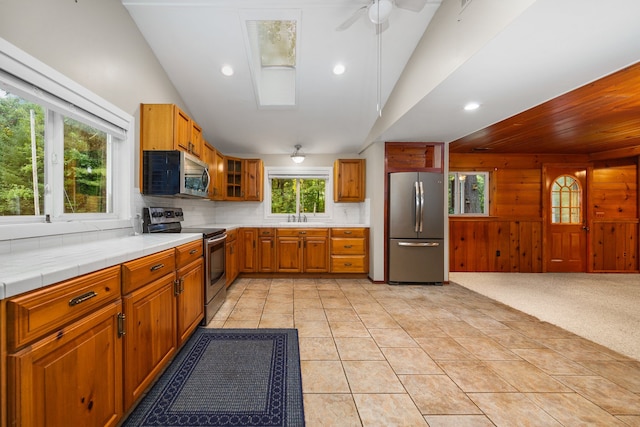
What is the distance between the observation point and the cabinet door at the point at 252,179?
471 centimetres

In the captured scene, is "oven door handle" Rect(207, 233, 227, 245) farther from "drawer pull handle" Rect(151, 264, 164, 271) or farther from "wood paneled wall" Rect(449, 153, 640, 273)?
"wood paneled wall" Rect(449, 153, 640, 273)

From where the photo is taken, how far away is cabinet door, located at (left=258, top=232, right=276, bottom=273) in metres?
4.39

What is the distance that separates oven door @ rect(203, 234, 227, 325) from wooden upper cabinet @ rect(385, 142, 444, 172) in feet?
8.72

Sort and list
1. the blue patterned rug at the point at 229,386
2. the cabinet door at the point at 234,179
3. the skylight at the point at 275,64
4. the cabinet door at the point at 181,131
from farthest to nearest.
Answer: the cabinet door at the point at 234,179, the skylight at the point at 275,64, the cabinet door at the point at 181,131, the blue patterned rug at the point at 229,386

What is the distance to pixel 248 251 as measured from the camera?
439 cm

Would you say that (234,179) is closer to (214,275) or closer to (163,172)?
(163,172)

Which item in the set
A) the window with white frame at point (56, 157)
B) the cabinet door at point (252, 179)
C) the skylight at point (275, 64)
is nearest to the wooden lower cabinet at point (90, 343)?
the window with white frame at point (56, 157)

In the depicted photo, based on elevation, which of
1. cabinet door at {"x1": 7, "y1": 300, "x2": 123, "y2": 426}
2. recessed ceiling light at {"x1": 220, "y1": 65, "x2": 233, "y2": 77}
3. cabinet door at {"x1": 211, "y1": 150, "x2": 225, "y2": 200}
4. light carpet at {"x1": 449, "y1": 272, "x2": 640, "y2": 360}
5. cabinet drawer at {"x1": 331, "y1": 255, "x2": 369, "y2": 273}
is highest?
recessed ceiling light at {"x1": 220, "y1": 65, "x2": 233, "y2": 77}

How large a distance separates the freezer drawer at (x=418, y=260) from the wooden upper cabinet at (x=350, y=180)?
1.09 m

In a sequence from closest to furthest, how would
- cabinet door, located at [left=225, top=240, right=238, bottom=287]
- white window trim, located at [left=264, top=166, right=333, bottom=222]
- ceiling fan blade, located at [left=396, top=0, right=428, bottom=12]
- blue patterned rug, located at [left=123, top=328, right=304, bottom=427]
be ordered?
1. blue patterned rug, located at [left=123, top=328, right=304, bottom=427]
2. ceiling fan blade, located at [left=396, top=0, right=428, bottom=12]
3. cabinet door, located at [left=225, top=240, right=238, bottom=287]
4. white window trim, located at [left=264, top=166, right=333, bottom=222]

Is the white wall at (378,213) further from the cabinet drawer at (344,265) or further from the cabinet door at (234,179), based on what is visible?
the cabinet door at (234,179)

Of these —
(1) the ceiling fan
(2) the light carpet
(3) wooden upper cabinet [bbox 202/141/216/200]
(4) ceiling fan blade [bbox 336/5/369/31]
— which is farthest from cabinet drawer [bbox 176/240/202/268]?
(2) the light carpet

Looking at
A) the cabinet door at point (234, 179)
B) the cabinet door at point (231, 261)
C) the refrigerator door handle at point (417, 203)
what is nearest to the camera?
the cabinet door at point (231, 261)

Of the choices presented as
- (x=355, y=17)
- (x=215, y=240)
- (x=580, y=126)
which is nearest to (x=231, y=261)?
(x=215, y=240)
